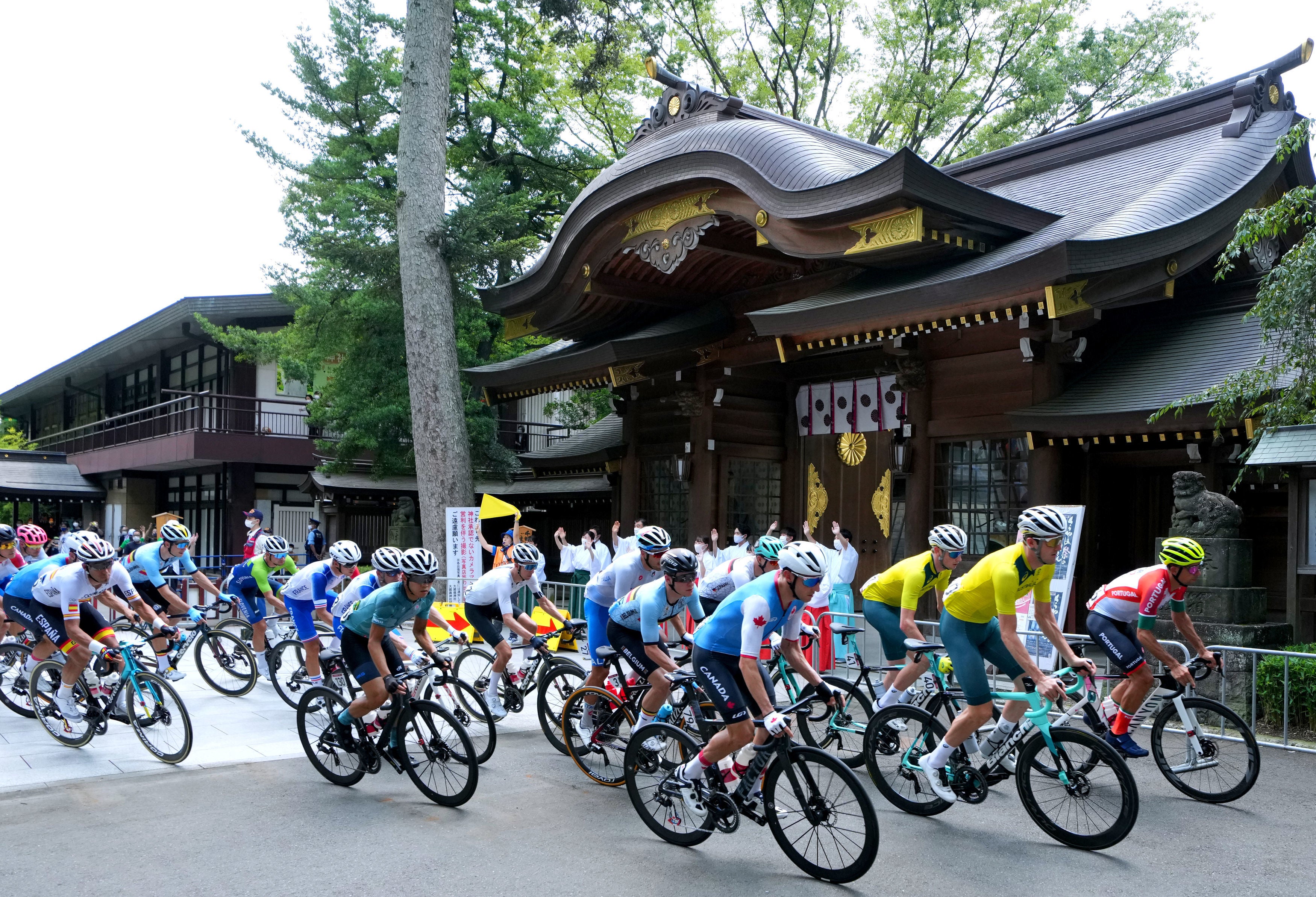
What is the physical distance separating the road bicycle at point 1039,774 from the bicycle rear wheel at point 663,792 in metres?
1.45

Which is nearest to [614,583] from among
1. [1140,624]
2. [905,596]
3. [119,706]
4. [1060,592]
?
[905,596]

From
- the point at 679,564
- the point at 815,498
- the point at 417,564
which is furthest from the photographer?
the point at 815,498

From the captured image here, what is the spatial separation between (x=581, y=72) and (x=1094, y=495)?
790 inches

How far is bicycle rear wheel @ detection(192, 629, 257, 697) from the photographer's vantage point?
11266 millimetres


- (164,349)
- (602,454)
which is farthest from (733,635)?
(164,349)

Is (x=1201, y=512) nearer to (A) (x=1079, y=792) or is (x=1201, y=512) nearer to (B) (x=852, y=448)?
(A) (x=1079, y=792)

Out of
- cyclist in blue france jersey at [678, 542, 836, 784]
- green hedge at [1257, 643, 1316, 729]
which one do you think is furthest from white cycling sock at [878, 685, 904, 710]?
green hedge at [1257, 643, 1316, 729]

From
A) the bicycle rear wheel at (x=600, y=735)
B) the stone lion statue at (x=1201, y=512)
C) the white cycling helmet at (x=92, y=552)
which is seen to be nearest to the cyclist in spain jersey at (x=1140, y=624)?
the stone lion statue at (x=1201, y=512)

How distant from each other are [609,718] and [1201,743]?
407 cm

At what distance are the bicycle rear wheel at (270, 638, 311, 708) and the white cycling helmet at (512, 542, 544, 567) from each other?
2419 millimetres

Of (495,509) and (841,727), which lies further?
(495,509)

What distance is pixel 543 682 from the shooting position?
8703mm

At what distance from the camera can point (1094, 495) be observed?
13.8 meters

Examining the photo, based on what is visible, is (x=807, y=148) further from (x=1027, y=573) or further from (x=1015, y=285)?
(x=1027, y=573)
